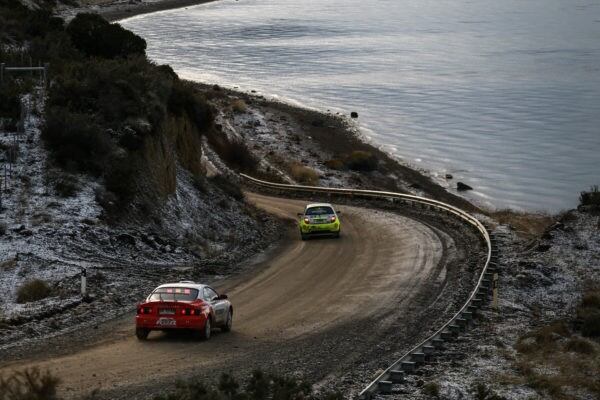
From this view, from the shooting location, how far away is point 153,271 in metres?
29.8

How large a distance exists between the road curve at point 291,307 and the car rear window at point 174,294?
0.94 metres

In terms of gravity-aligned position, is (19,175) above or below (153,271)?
above

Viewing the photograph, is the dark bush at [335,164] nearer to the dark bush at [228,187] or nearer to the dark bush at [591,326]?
the dark bush at [228,187]

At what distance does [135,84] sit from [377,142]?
157 ft

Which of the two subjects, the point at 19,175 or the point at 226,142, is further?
the point at 226,142

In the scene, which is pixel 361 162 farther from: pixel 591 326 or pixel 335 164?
pixel 591 326

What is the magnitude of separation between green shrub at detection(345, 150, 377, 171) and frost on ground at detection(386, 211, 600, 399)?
31.7 m

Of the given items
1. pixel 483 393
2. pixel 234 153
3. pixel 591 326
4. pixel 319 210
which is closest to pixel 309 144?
pixel 234 153

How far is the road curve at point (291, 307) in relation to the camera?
19.0m

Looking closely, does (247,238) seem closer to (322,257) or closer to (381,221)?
(322,257)

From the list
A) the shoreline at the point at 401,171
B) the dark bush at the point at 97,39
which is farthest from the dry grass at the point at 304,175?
the dark bush at the point at 97,39

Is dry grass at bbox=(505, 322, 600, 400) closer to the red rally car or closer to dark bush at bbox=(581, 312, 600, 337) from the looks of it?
dark bush at bbox=(581, 312, 600, 337)

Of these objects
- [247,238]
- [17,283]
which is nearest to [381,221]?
[247,238]

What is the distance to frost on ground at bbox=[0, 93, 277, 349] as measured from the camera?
24.2 m
